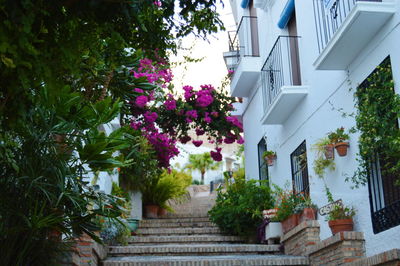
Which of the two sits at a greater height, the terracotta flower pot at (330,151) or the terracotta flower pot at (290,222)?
the terracotta flower pot at (330,151)

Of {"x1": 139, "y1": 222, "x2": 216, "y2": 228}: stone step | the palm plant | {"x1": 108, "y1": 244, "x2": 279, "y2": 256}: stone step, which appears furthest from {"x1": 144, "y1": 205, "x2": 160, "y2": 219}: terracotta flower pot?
the palm plant

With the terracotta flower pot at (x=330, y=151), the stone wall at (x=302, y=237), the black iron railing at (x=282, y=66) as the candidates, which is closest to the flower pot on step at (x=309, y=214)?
the stone wall at (x=302, y=237)

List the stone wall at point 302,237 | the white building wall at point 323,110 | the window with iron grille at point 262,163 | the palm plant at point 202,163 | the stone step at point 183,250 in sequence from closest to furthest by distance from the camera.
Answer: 1. the white building wall at point 323,110
2. the stone wall at point 302,237
3. the stone step at point 183,250
4. the window with iron grille at point 262,163
5. the palm plant at point 202,163

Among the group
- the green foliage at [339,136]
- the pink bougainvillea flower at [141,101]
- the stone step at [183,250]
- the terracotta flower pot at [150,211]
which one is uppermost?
the pink bougainvillea flower at [141,101]

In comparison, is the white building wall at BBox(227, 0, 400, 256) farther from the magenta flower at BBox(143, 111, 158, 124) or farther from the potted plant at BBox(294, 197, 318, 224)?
the magenta flower at BBox(143, 111, 158, 124)

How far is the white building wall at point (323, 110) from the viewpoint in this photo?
21.7 ft

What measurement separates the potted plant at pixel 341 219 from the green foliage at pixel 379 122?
0.61 m

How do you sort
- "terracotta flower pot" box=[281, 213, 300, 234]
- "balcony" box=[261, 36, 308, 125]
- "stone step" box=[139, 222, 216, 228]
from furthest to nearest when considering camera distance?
1. "stone step" box=[139, 222, 216, 228]
2. "balcony" box=[261, 36, 308, 125]
3. "terracotta flower pot" box=[281, 213, 300, 234]

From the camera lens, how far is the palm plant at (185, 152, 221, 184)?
28.5 meters

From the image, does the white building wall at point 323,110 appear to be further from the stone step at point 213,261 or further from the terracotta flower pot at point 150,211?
the terracotta flower pot at point 150,211

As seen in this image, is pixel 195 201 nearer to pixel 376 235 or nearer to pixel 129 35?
pixel 376 235

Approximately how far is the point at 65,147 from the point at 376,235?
12.2 ft

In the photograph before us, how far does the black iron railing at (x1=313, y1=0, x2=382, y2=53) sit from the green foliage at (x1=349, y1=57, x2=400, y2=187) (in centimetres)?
100

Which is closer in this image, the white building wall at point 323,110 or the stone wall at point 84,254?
the white building wall at point 323,110
